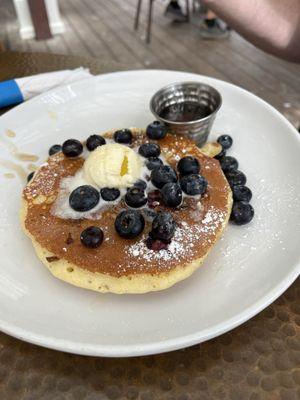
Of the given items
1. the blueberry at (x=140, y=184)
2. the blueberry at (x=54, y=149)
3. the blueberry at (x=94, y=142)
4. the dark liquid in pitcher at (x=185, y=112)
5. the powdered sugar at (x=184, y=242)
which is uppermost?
the powdered sugar at (x=184, y=242)

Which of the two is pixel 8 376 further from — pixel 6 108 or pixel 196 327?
pixel 6 108

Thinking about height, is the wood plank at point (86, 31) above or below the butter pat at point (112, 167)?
below

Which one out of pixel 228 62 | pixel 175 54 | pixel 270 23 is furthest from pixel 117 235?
pixel 175 54

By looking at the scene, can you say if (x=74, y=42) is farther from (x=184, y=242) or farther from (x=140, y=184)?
(x=184, y=242)

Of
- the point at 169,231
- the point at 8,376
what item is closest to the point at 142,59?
the point at 169,231

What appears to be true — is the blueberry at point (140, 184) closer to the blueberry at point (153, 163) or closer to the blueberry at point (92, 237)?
the blueberry at point (153, 163)

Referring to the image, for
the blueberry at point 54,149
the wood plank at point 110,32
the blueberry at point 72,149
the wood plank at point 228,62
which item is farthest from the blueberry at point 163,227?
the wood plank at point 110,32

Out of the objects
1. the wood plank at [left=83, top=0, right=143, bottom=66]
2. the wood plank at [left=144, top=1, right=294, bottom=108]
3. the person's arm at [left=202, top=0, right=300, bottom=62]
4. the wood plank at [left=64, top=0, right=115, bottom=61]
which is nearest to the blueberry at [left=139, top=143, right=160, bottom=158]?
the person's arm at [left=202, top=0, right=300, bottom=62]
